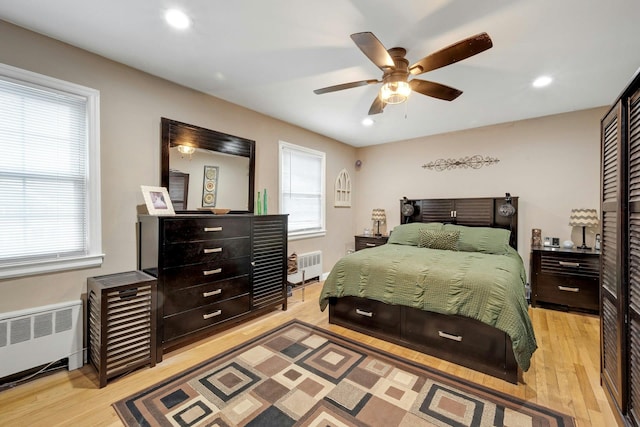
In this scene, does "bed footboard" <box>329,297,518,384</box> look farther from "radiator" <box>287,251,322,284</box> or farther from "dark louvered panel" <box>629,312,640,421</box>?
"radiator" <box>287,251,322,284</box>

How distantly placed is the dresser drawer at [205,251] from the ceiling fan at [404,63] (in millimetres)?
1723

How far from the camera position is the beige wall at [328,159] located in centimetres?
220

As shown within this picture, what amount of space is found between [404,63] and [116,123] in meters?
2.51

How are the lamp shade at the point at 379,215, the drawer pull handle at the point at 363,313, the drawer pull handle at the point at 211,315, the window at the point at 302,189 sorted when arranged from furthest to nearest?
the lamp shade at the point at 379,215 < the window at the point at 302,189 < the drawer pull handle at the point at 363,313 < the drawer pull handle at the point at 211,315

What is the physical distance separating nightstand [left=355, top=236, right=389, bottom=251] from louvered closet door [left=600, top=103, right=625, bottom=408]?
2.95 metres

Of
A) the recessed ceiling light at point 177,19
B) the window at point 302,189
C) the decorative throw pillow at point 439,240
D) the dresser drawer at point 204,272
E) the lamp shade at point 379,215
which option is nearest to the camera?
the recessed ceiling light at point 177,19

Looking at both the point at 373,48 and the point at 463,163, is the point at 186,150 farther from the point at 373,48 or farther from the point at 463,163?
the point at 463,163

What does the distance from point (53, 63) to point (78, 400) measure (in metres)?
2.46

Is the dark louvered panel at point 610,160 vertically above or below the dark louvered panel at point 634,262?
above

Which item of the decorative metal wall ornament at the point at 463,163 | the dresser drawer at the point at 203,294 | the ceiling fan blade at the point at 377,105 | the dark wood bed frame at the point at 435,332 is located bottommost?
the dark wood bed frame at the point at 435,332

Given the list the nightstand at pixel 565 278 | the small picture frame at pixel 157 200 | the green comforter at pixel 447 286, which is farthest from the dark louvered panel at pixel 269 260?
the nightstand at pixel 565 278

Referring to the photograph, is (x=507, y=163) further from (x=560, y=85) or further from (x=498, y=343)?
(x=498, y=343)

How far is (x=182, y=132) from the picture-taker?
290 cm

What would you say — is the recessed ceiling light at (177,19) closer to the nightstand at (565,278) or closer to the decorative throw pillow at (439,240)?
the decorative throw pillow at (439,240)
